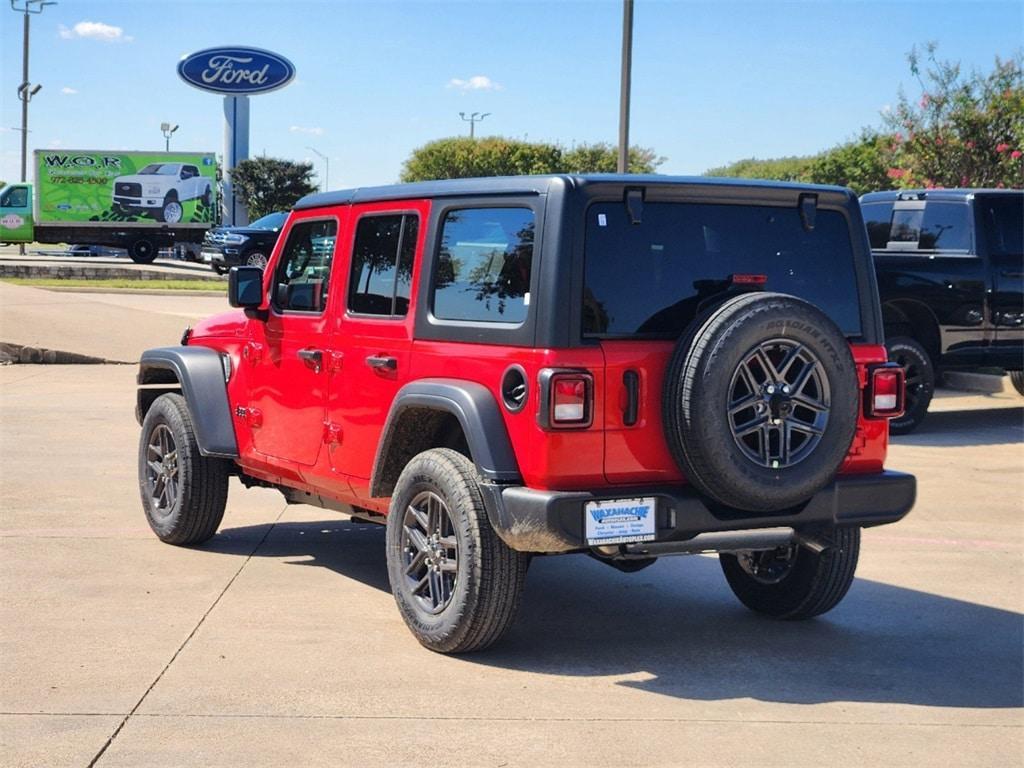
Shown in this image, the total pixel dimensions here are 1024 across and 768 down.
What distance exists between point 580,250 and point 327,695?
6.03ft

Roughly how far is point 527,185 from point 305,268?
183 centimetres

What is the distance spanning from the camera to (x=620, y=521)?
5160mm

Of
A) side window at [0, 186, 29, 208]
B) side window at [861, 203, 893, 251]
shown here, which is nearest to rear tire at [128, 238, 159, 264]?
side window at [0, 186, 29, 208]

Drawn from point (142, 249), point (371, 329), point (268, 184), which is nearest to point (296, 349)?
point (371, 329)

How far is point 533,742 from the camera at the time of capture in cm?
464

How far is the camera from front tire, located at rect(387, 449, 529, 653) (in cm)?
534

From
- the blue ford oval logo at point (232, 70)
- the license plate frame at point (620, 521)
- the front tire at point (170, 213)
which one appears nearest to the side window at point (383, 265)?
the license plate frame at point (620, 521)

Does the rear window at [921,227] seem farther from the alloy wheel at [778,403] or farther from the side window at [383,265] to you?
the alloy wheel at [778,403]

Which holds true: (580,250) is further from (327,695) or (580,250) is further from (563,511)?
(327,695)

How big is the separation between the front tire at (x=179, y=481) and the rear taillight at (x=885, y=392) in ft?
11.3

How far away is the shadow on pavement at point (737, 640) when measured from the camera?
535 cm

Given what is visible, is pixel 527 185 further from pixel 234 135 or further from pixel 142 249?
pixel 234 135

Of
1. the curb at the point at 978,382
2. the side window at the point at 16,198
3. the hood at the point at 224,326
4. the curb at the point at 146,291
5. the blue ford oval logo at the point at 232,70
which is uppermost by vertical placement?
the blue ford oval logo at the point at 232,70

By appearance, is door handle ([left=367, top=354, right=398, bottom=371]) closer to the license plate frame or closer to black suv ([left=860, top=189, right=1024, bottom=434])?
the license plate frame
